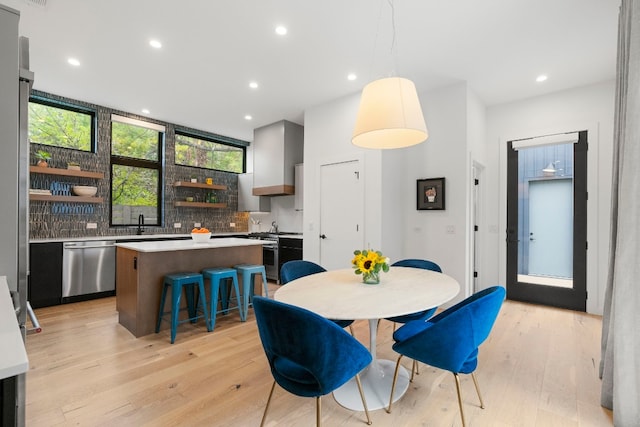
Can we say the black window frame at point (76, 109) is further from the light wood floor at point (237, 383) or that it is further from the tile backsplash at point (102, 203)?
A: the light wood floor at point (237, 383)

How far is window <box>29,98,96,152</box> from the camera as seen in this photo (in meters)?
4.32

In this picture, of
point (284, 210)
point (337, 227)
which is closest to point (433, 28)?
point (337, 227)

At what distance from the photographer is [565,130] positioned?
4.03 meters

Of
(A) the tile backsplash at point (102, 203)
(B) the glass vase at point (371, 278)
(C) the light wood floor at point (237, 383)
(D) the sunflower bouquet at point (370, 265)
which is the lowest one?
(C) the light wood floor at point (237, 383)

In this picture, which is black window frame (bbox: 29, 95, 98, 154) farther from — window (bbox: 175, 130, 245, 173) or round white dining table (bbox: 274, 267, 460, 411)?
round white dining table (bbox: 274, 267, 460, 411)

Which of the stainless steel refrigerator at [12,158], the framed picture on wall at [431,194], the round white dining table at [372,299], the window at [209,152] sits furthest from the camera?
the window at [209,152]

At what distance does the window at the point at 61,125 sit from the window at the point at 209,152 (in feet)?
4.50

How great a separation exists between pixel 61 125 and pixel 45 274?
2167 millimetres

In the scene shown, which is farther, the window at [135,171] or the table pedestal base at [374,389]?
the window at [135,171]

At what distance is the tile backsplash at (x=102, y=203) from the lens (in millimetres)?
4285

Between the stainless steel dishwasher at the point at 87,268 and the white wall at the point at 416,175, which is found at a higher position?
the white wall at the point at 416,175

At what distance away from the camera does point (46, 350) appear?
2.68 meters

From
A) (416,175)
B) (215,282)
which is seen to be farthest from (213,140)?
(416,175)

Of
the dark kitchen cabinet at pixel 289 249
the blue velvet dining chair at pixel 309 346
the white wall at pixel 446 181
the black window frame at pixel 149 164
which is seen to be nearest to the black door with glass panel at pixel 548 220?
the white wall at pixel 446 181
